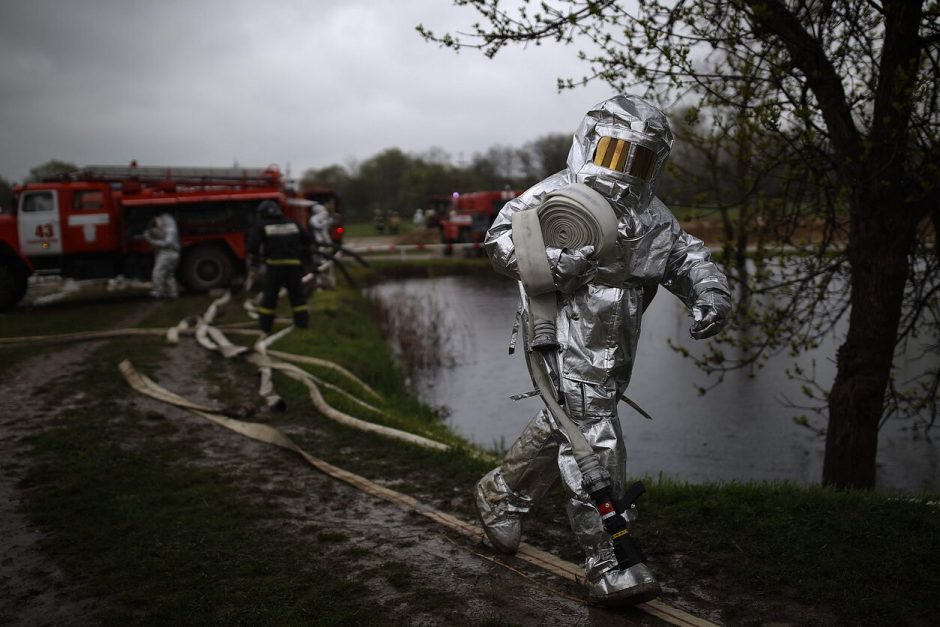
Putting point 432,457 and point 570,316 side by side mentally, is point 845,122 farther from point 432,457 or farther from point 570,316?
point 432,457

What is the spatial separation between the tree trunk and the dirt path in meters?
2.67

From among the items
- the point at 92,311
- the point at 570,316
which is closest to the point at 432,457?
the point at 570,316

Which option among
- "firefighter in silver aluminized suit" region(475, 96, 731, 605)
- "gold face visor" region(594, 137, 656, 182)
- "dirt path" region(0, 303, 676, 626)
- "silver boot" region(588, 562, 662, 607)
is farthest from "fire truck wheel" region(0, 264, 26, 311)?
"silver boot" region(588, 562, 662, 607)

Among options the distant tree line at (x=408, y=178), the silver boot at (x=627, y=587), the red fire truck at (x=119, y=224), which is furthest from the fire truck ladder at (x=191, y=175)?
the distant tree line at (x=408, y=178)

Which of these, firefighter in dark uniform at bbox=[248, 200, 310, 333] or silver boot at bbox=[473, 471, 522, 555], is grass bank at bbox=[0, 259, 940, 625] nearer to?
silver boot at bbox=[473, 471, 522, 555]

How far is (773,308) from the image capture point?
18.6 feet

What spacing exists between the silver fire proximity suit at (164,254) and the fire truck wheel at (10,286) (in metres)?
2.12

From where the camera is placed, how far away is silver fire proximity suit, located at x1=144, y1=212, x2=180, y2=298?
14.0 metres

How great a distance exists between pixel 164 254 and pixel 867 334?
12.1 metres

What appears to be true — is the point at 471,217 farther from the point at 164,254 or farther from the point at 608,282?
the point at 608,282

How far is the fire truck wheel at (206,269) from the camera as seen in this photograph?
14.8 meters

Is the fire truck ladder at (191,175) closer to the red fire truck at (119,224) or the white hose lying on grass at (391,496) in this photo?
the red fire truck at (119,224)

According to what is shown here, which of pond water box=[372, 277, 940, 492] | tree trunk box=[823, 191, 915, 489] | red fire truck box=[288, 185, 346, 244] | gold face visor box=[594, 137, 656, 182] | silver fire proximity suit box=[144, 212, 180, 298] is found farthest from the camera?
red fire truck box=[288, 185, 346, 244]

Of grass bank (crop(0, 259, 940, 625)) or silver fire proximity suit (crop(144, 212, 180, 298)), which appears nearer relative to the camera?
grass bank (crop(0, 259, 940, 625))
